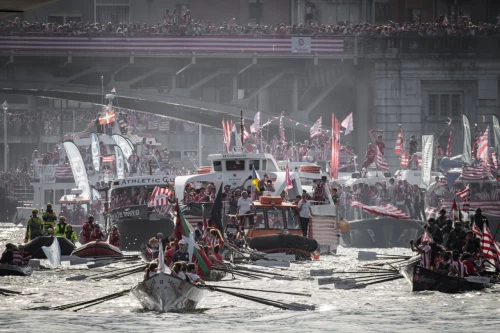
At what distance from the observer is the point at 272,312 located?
35.8 meters

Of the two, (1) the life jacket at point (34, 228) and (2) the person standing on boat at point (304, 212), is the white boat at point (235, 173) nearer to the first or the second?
(2) the person standing on boat at point (304, 212)

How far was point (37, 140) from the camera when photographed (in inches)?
3937

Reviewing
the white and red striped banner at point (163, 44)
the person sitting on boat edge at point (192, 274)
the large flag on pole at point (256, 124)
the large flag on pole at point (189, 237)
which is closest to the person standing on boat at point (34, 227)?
the large flag on pole at point (189, 237)

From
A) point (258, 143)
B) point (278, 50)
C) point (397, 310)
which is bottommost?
point (397, 310)

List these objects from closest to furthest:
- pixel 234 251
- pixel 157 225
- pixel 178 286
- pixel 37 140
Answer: pixel 178 286 < pixel 234 251 < pixel 157 225 < pixel 37 140

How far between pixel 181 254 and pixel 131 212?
49.2ft

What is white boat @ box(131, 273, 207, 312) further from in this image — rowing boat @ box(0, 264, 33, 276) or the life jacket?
the life jacket

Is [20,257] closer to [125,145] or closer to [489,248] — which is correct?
[489,248]

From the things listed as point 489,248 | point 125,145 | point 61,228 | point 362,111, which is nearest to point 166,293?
point 489,248

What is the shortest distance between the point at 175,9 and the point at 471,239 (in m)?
54.5

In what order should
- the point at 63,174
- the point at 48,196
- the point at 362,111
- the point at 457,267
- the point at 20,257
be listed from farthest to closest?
1. the point at 362,111
2. the point at 48,196
3. the point at 63,174
4. the point at 20,257
5. the point at 457,267

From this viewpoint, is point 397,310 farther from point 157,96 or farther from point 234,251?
point 157,96

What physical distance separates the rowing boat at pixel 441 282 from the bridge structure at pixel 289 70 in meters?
45.0

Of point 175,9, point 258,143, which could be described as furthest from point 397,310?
point 175,9
